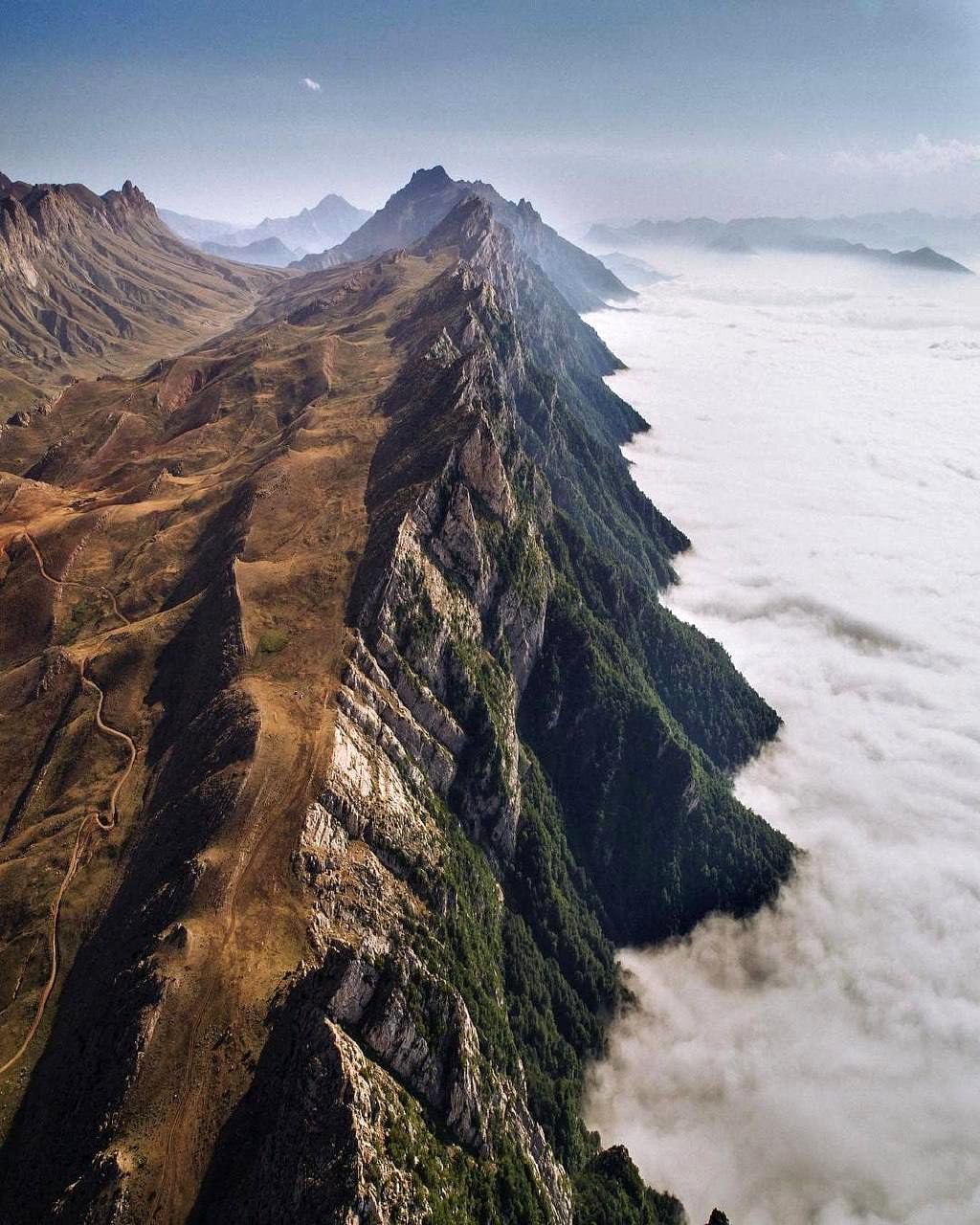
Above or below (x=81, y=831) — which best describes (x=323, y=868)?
above

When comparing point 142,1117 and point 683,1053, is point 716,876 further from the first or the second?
point 142,1117

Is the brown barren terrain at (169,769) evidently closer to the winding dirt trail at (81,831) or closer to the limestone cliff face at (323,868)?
the winding dirt trail at (81,831)

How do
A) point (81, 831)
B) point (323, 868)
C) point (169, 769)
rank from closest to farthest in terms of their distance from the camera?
point (323, 868)
point (81, 831)
point (169, 769)

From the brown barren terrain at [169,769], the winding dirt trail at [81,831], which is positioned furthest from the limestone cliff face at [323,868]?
the winding dirt trail at [81,831]

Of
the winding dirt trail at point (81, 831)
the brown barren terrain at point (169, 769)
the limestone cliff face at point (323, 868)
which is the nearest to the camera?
the limestone cliff face at point (323, 868)

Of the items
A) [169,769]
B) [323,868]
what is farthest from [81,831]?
[323,868]

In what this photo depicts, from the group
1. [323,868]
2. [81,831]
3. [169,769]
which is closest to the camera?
[323,868]

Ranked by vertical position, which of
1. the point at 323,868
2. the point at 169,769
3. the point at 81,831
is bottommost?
the point at 81,831

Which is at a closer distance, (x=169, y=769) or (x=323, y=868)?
(x=323, y=868)

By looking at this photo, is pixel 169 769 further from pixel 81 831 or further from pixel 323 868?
pixel 323 868

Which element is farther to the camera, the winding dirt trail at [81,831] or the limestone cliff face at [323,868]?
the winding dirt trail at [81,831]
